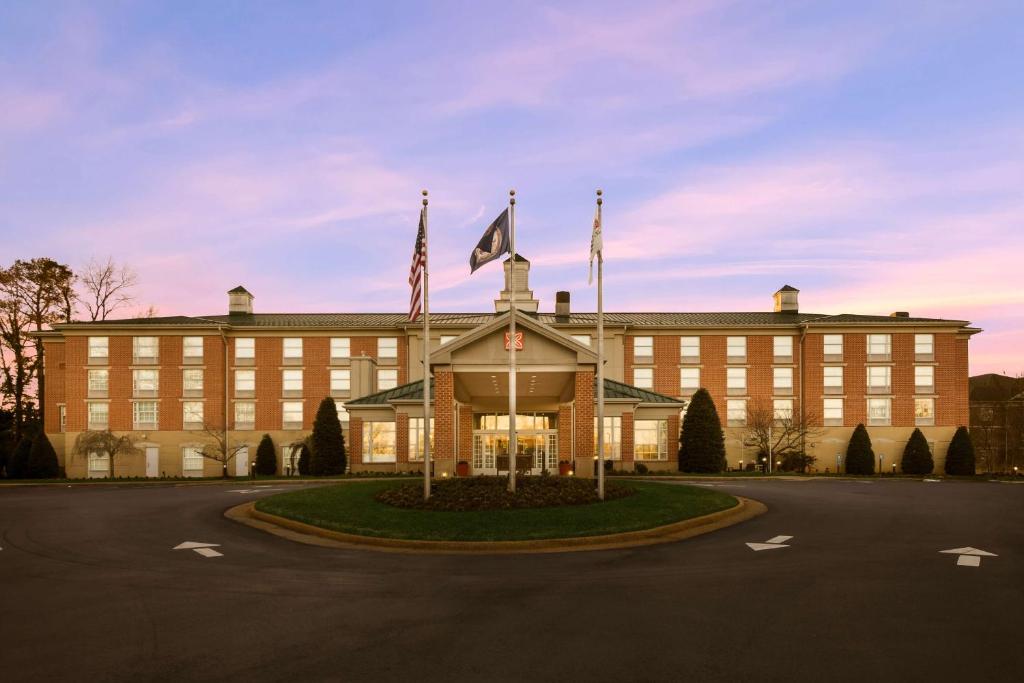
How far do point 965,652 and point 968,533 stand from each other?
9303 mm

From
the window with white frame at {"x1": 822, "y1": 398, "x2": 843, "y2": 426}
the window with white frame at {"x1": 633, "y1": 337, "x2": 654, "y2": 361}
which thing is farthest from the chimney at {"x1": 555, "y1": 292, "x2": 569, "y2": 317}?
the window with white frame at {"x1": 822, "y1": 398, "x2": 843, "y2": 426}

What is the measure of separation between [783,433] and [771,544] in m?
34.6

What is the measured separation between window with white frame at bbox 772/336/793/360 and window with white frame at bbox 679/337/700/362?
570 cm

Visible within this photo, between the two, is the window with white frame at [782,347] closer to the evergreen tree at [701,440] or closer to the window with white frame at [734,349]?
the window with white frame at [734,349]

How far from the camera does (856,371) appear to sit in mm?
50156

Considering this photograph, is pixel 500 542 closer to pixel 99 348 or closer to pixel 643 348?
pixel 643 348

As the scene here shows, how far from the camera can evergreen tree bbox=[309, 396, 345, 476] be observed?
1618 inches

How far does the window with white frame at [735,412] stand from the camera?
50250mm

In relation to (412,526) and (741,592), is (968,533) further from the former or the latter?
(412,526)

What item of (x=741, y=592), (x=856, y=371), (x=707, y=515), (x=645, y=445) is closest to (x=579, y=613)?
(x=741, y=592)

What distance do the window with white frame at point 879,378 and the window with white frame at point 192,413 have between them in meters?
48.9

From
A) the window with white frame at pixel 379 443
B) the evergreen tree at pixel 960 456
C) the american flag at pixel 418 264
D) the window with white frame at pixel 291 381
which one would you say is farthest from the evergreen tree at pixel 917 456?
the window with white frame at pixel 291 381

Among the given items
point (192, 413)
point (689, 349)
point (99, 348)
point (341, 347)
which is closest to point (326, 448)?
point (341, 347)

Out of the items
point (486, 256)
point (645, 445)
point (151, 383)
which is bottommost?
point (645, 445)
